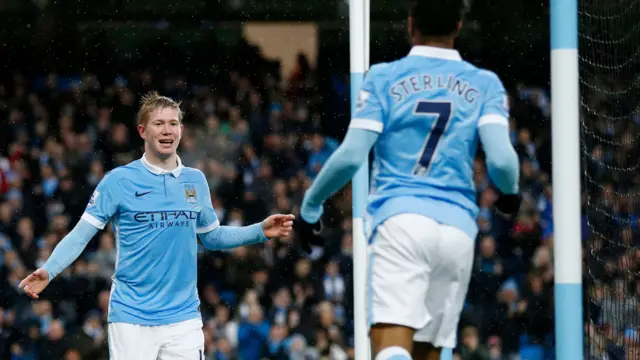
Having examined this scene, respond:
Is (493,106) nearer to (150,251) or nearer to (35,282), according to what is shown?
(150,251)

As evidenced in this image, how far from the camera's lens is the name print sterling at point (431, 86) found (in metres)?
4.41

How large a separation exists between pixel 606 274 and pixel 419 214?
6.19m

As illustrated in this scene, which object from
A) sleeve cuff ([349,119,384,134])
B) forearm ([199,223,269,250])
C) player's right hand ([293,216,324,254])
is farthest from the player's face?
sleeve cuff ([349,119,384,134])

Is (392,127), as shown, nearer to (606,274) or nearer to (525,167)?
(606,274)

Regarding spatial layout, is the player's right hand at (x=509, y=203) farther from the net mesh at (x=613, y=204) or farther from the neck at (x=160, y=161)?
the net mesh at (x=613, y=204)

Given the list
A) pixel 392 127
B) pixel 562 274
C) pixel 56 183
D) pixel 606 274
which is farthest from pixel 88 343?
pixel 392 127

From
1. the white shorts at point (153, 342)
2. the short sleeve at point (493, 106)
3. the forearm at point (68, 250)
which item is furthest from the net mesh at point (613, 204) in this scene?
the short sleeve at point (493, 106)

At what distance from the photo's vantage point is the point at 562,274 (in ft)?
18.6

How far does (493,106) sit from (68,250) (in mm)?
2719

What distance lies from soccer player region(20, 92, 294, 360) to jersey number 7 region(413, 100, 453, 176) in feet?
6.64

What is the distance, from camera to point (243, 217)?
1424 centimetres

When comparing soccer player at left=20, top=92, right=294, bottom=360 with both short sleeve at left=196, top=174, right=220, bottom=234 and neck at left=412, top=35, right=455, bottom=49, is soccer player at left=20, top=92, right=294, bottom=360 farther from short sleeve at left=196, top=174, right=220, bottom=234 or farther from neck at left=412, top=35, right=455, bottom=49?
neck at left=412, top=35, right=455, bottom=49

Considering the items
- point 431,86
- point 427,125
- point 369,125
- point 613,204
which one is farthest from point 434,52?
point 613,204

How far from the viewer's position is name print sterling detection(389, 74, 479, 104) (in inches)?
174
